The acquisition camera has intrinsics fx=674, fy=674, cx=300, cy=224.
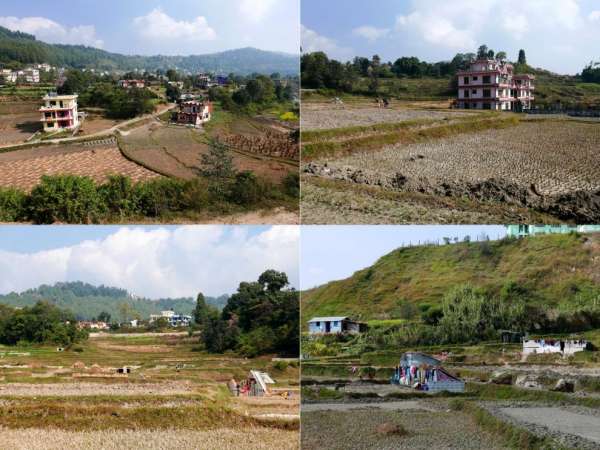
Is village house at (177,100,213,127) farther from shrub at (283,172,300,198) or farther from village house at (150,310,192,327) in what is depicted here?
village house at (150,310,192,327)

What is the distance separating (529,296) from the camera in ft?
41.1

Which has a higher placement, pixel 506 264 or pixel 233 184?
pixel 233 184

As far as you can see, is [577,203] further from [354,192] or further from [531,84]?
[531,84]

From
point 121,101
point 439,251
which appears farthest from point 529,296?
point 121,101

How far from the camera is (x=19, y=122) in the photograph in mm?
12984

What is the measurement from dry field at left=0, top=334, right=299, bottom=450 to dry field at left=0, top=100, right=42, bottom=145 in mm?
4177

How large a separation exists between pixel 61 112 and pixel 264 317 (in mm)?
5649

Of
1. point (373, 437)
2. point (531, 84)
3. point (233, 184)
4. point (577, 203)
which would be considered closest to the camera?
point (373, 437)

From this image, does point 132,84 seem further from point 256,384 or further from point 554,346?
point 554,346

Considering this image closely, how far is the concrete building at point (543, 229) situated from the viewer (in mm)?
10656

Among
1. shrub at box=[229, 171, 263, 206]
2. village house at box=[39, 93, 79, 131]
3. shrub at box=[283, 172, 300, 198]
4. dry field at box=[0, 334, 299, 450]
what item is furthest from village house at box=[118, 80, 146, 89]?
dry field at box=[0, 334, 299, 450]

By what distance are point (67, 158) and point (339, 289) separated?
5.70 meters

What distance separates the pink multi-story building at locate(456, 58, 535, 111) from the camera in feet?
64.6

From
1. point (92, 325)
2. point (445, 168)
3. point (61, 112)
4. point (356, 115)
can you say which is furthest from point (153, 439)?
point (356, 115)
